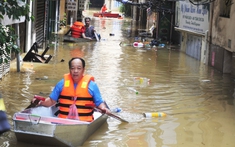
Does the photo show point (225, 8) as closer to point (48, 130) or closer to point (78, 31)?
point (78, 31)

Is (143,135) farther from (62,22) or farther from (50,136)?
(62,22)

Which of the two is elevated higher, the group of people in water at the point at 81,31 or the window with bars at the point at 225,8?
the window with bars at the point at 225,8

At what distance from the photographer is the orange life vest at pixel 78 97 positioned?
7.46m

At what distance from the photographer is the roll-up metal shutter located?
21.5m

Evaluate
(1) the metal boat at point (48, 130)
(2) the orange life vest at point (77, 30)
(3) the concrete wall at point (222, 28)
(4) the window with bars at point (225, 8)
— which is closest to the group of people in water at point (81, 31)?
(2) the orange life vest at point (77, 30)

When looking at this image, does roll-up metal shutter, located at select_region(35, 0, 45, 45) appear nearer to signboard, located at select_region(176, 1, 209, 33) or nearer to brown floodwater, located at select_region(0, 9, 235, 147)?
brown floodwater, located at select_region(0, 9, 235, 147)

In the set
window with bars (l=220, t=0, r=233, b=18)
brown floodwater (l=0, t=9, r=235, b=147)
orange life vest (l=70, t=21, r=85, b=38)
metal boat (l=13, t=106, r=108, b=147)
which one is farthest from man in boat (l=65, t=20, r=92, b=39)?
metal boat (l=13, t=106, r=108, b=147)

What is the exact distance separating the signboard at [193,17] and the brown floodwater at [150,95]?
1.39 metres

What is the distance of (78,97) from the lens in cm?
750

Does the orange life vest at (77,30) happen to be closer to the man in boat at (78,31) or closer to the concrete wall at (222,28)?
the man in boat at (78,31)

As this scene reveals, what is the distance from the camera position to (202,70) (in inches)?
671

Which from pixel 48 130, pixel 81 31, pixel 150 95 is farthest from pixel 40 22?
pixel 48 130

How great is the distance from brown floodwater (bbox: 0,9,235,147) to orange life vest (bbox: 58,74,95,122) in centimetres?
59

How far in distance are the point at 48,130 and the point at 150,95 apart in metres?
5.25
